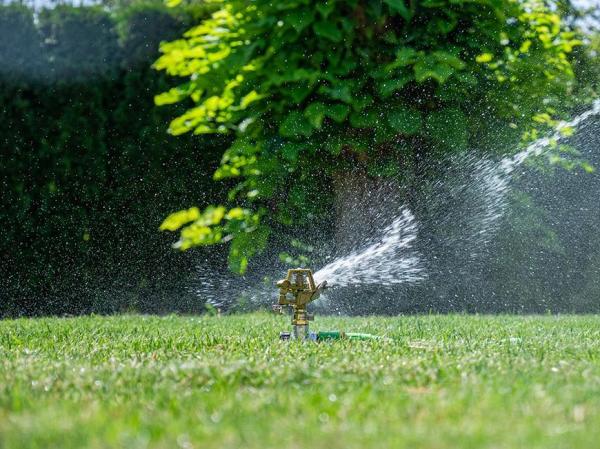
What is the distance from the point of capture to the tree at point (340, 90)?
617cm

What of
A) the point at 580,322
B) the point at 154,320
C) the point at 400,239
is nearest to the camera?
the point at 580,322

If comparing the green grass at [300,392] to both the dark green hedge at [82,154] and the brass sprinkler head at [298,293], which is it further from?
the dark green hedge at [82,154]

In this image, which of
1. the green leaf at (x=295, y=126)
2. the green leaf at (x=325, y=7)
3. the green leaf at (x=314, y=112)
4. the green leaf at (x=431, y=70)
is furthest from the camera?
the green leaf at (x=295, y=126)

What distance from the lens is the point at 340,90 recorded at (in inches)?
240

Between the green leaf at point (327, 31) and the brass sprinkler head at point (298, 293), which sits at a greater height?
the green leaf at point (327, 31)

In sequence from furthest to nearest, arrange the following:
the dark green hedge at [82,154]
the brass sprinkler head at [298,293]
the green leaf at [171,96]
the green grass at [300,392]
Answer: the dark green hedge at [82,154]
the green leaf at [171,96]
the brass sprinkler head at [298,293]
the green grass at [300,392]

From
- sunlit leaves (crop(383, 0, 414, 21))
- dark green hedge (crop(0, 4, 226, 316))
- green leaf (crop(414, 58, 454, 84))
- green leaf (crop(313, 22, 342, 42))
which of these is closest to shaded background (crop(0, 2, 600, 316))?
dark green hedge (crop(0, 4, 226, 316))

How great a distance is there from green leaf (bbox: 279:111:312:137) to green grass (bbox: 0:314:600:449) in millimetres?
2054

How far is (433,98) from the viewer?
260 inches

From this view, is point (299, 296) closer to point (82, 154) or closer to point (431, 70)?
point (431, 70)

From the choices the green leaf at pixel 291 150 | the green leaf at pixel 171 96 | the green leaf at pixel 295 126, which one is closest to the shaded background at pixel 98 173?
the green leaf at pixel 171 96

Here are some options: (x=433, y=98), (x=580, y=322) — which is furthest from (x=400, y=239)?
(x=580, y=322)

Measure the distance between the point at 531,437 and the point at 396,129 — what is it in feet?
14.4

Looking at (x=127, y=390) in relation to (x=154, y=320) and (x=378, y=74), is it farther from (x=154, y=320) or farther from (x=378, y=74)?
(x=378, y=74)
